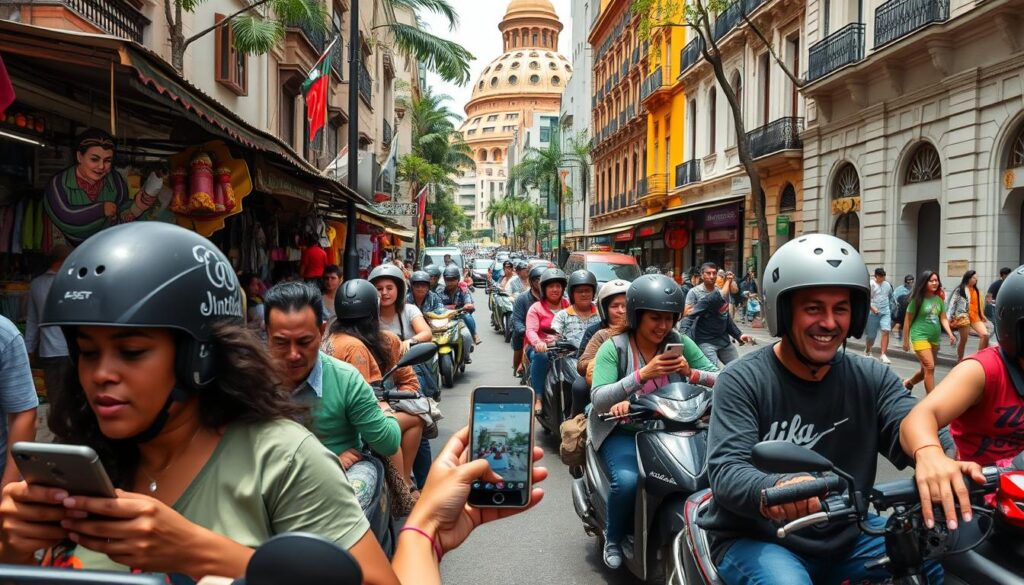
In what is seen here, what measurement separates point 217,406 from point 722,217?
31179 mm

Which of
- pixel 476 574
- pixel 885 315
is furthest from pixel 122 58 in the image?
pixel 885 315

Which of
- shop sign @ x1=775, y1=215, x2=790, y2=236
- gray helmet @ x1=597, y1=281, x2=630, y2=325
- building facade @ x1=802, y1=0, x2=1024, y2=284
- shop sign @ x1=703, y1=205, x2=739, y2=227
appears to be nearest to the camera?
gray helmet @ x1=597, y1=281, x2=630, y2=325

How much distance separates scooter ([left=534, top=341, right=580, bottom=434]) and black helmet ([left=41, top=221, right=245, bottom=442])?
5.42 meters

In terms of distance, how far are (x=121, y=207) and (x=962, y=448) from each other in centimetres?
607

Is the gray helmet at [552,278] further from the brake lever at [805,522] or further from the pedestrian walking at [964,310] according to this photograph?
the pedestrian walking at [964,310]

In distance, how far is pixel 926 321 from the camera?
10.5 m

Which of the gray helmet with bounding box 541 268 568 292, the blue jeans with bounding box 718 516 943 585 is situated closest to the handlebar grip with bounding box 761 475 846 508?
the blue jeans with bounding box 718 516 943 585

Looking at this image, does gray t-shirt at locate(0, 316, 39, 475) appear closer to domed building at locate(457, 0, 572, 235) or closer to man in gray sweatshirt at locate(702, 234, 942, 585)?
man in gray sweatshirt at locate(702, 234, 942, 585)

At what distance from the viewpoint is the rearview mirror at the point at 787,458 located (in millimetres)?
2109

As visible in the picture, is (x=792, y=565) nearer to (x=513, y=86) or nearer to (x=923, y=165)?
Answer: (x=923, y=165)

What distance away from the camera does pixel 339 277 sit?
9.41m

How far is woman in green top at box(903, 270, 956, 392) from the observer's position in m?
10.3

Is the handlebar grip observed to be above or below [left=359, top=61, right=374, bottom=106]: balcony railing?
below

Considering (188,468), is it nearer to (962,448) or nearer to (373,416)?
(373,416)
